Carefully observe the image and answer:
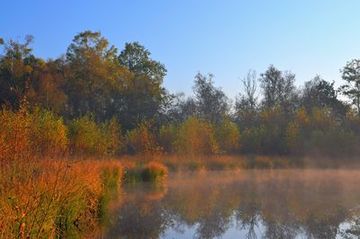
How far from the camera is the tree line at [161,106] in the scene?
34.1 meters

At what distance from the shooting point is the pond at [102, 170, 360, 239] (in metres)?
10.8

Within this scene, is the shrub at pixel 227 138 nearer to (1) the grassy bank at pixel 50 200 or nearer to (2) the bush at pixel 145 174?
(2) the bush at pixel 145 174

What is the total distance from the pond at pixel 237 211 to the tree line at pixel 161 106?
9201mm

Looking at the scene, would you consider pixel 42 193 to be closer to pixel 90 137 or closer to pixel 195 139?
pixel 90 137

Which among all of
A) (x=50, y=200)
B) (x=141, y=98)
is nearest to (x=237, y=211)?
(x=50, y=200)

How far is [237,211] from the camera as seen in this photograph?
1373 centimetres

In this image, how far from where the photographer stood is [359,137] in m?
38.9

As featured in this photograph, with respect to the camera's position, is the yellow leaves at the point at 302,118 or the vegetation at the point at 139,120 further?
the yellow leaves at the point at 302,118

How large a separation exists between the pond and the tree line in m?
9.20

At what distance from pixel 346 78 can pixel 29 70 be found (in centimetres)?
2966

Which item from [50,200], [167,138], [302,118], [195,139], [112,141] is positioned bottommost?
[50,200]

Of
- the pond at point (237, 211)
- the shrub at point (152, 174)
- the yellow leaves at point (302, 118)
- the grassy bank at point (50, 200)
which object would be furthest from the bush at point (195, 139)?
the grassy bank at point (50, 200)

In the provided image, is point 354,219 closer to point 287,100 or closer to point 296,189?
point 296,189

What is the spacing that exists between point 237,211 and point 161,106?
3596cm
